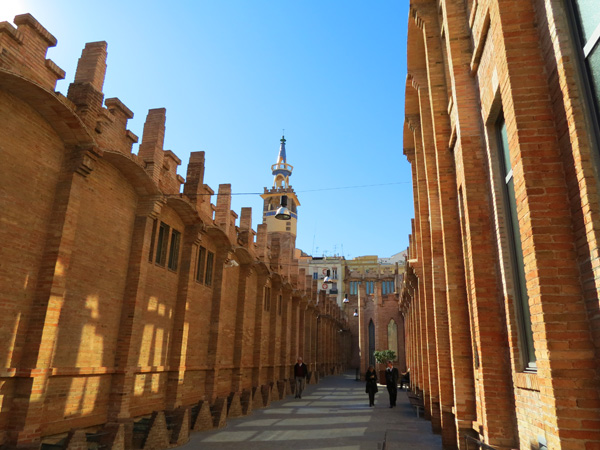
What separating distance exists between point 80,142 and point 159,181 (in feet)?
10.7

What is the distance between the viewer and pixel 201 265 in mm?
16266

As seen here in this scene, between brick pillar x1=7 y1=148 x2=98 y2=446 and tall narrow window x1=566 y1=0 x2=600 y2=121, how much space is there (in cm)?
934

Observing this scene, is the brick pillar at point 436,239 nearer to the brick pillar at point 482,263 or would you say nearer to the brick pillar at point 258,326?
the brick pillar at point 482,263

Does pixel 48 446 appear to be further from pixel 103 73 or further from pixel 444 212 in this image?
pixel 444 212

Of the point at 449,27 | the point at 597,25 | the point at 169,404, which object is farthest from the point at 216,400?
the point at 597,25

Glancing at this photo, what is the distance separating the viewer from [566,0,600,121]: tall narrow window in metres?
3.69

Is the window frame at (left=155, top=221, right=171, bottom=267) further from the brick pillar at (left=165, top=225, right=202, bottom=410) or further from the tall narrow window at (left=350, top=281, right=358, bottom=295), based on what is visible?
the tall narrow window at (left=350, top=281, right=358, bottom=295)

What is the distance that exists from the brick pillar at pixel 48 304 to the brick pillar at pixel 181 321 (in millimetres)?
5209

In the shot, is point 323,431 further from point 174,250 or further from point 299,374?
point 299,374

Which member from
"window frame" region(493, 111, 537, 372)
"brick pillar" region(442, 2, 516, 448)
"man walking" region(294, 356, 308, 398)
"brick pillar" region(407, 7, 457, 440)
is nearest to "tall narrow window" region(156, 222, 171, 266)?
"brick pillar" region(407, 7, 457, 440)

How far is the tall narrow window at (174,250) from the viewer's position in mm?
14227

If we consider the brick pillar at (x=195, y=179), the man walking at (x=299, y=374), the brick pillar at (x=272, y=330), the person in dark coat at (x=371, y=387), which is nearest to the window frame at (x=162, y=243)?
the brick pillar at (x=195, y=179)

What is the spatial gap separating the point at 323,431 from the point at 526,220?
36.1 ft

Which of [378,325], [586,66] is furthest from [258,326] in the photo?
[378,325]
